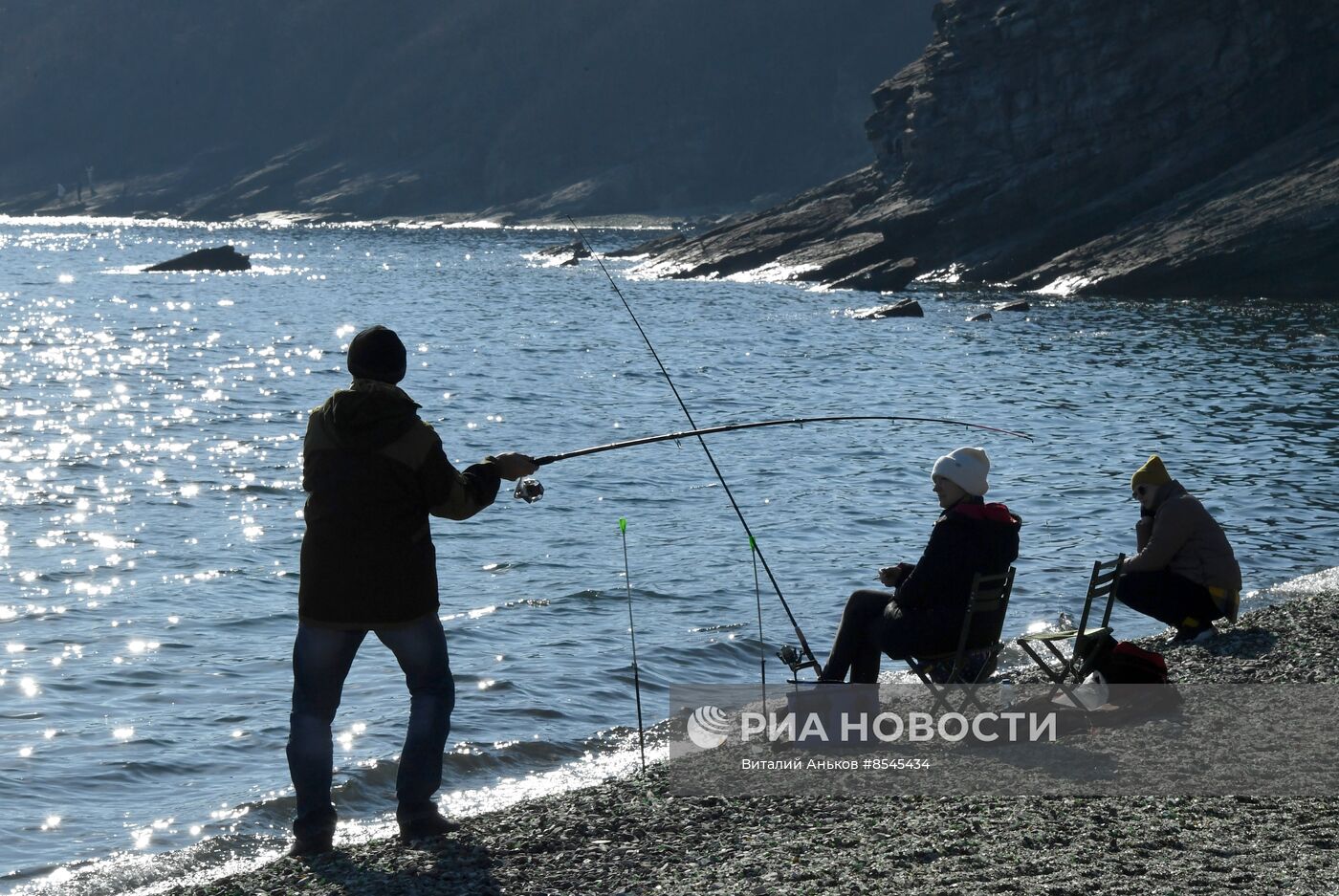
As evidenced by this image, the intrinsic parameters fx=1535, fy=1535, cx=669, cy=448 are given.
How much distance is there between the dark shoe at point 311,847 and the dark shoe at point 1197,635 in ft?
19.8

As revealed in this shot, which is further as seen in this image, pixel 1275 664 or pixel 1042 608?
pixel 1042 608

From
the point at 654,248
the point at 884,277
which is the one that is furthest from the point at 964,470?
the point at 654,248

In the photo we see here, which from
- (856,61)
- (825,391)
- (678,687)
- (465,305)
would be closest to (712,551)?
(678,687)

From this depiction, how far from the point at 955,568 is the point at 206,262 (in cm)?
7567

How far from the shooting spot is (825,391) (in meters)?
32.4

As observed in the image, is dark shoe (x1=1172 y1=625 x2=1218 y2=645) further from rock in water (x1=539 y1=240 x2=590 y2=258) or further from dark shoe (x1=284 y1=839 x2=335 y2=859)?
rock in water (x1=539 y1=240 x2=590 y2=258)

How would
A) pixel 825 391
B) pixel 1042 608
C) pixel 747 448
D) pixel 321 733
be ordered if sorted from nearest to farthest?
pixel 321 733 → pixel 1042 608 → pixel 747 448 → pixel 825 391

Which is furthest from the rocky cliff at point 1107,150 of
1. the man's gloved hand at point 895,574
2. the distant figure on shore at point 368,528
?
the distant figure on shore at point 368,528

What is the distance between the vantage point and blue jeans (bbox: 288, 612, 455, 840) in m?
6.42

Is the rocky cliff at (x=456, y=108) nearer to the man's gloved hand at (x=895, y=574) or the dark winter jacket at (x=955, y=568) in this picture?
the man's gloved hand at (x=895, y=574)

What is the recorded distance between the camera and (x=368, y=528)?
6.26 metres

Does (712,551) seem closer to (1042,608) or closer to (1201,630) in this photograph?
(1042,608)

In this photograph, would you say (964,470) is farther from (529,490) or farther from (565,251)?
(565,251)

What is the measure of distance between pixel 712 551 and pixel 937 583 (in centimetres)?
798
